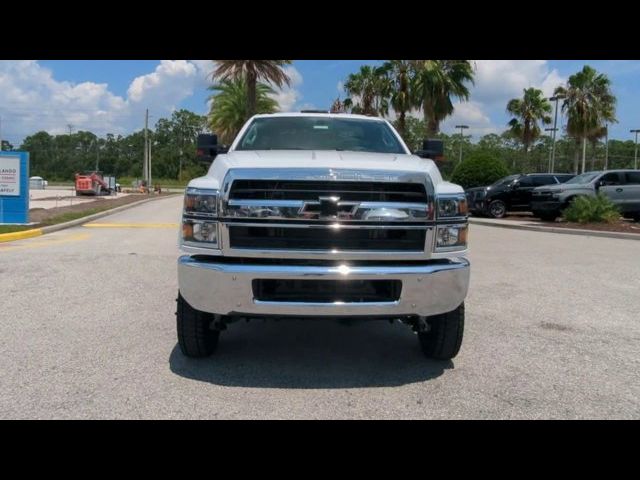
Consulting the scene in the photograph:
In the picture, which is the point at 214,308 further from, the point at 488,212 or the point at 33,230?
the point at 488,212

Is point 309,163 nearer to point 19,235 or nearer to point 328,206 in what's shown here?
point 328,206

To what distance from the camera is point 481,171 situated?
2438 cm

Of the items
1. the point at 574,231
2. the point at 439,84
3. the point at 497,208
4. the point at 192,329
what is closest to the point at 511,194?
the point at 497,208

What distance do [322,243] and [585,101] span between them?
3887cm

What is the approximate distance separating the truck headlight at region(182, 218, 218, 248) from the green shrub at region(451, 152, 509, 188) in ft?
72.0

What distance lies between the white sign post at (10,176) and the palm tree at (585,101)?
34.4 m

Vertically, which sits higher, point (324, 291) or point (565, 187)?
point (565, 187)

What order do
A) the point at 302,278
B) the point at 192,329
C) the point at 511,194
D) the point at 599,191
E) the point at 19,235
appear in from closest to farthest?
the point at 302,278
the point at 192,329
the point at 19,235
the point at 599,191
the point at 511,194

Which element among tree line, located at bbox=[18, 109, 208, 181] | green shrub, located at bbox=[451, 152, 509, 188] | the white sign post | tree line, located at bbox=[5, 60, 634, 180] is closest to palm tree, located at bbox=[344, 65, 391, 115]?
tree line, located at bbox=[5, 60, 634, 180]

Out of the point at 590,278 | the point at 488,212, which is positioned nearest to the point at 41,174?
the point at 488,212

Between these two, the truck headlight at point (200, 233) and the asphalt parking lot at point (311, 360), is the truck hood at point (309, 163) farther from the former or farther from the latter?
the asphalt parking lot at point (311, 360)

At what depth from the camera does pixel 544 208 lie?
Answer: 18500 millimetres

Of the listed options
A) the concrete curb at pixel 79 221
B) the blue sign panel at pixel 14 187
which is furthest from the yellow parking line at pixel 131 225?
the blue sign panel at pixel 14 187

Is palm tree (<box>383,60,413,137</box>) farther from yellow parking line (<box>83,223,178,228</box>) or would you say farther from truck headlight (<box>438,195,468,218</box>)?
truck headlight (<box>438,195,468,218</box>)
